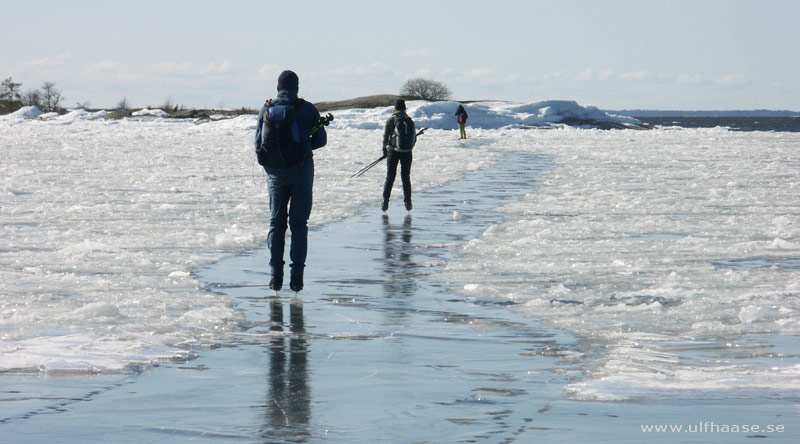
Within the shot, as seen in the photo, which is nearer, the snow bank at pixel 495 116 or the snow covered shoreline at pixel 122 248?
the snow covered shoreline at pixel 122 248

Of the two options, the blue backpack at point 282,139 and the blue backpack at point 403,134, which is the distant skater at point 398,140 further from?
the blue backpack at point 282,139

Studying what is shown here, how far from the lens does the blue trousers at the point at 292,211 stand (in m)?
7.45

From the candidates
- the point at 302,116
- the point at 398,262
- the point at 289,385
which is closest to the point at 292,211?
the point at 302,116

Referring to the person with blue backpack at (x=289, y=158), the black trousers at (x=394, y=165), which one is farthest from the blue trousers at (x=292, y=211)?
the black trousers at (x=394, y=165)

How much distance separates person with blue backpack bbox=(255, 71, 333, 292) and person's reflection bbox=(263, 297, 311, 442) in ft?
3.19

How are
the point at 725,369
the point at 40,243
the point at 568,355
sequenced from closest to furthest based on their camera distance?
the point at 725,369 < the point at 568,355 < the point at 40,243

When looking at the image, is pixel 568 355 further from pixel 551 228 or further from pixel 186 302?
pixel 551 228

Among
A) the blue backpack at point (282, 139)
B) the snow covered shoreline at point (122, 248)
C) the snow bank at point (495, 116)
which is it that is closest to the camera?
the snow covered shoreline at point (122, 248)

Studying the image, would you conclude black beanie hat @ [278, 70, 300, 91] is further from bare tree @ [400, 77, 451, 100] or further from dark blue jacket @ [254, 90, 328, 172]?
bare tree @ [400, 77, 451, 100]

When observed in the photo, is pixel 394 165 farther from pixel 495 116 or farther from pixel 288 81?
pixel 495 116

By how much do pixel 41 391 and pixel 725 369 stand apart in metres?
3.85

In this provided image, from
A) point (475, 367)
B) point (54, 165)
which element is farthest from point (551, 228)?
point (54, 165)

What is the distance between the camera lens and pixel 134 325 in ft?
20.5

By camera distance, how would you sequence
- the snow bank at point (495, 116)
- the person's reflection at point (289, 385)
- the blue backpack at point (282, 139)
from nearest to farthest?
the person's reflection at point (289, 385), the blue backpack at point (282, 139), the snow bank at point (495, 116)
